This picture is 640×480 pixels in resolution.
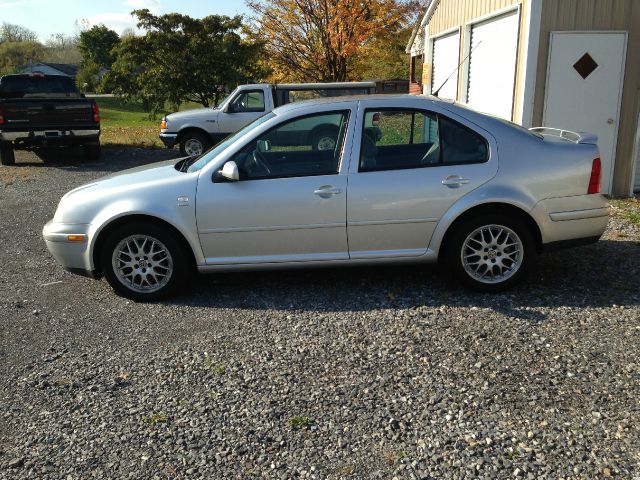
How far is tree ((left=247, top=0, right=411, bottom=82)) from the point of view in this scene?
67.5 feet

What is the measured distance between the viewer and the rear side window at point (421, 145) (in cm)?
495

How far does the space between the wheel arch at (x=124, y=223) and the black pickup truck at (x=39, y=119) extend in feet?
30.8

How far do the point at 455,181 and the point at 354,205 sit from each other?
0.84m

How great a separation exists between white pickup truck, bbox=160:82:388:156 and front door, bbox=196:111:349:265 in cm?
870

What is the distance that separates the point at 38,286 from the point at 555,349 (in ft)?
14.6

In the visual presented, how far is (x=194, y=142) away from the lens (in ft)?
47.2

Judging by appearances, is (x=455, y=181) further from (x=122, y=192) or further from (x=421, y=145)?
(x=122, y=192)

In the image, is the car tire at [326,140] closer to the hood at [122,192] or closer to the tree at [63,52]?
the hood at [122,192]

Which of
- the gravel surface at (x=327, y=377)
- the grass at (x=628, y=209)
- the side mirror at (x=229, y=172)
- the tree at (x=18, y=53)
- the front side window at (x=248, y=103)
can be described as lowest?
the gravel surface at (x=327, y=377)

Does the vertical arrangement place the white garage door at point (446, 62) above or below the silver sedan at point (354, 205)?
above

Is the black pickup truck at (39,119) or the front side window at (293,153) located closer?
the front side window at (293,153)

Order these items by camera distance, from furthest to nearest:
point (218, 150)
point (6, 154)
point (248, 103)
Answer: point (248, 103)
point (6, 154)
point (218, 150)

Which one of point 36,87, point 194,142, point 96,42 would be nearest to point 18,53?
point 96,42

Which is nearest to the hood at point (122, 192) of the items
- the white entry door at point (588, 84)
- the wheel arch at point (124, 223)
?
the wheel arch at point (124, 223)
